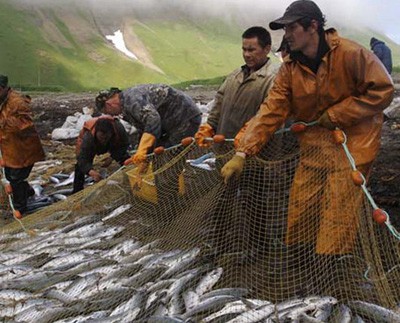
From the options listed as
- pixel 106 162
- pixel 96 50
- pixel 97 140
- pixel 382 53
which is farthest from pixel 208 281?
pixel 96 50

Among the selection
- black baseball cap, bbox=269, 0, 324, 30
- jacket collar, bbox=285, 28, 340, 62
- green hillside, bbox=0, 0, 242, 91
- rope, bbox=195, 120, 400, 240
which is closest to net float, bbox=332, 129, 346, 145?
rope, bbox=195, 120, 400, 240

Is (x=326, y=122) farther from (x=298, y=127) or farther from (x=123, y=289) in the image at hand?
(x=123, y=289)

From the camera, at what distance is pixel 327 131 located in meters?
4.81

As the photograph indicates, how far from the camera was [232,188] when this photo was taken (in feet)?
18.4

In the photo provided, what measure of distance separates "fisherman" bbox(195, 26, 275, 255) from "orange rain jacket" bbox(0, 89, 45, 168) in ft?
10.5

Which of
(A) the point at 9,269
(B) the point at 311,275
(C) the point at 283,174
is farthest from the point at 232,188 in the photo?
(A) the point at 9,269

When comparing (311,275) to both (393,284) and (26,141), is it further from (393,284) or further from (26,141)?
(26,141)

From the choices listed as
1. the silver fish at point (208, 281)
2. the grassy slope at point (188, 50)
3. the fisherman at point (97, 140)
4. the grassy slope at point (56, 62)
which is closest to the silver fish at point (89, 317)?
the silver fish at point (208, 281)

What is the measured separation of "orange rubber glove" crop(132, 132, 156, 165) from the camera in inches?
249

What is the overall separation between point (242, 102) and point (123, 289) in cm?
223

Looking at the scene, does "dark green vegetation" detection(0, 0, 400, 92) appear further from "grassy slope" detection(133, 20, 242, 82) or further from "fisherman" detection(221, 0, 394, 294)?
"fisherman" detection(221, 0, 394, 294)

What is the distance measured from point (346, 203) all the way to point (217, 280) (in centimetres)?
131

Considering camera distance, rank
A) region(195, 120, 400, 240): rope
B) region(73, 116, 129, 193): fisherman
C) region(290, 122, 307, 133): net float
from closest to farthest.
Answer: region(195, 120, 400, 240): rope → region(290, 122, 307, 133): net float → region(73, 116, 129, 193): fisherman

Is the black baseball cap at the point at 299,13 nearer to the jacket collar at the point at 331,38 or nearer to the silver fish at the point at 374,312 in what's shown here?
the jacket collar at the point at 331,38
